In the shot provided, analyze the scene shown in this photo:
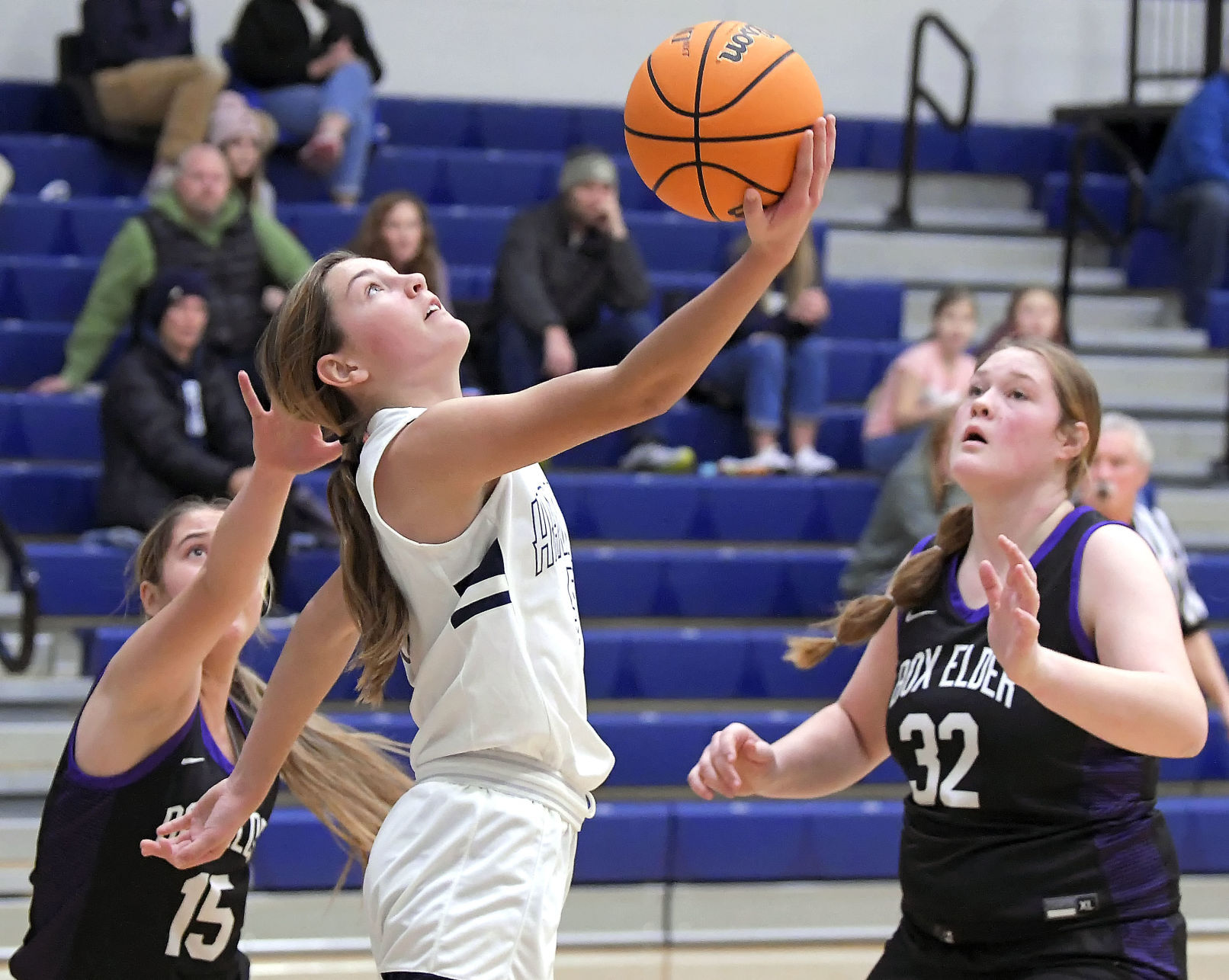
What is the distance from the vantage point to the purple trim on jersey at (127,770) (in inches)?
91.7

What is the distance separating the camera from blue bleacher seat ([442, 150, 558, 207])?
285 inches

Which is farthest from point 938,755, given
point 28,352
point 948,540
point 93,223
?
point 93,223

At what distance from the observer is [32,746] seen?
4.66 meters

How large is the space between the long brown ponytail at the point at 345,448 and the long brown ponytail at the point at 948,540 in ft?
2.70

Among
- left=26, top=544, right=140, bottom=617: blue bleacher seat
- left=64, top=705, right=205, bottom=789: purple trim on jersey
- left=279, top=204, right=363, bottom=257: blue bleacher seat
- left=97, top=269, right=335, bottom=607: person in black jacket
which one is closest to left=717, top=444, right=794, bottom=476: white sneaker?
left=97, top=269, right=335, bottom=607: person in black jacket

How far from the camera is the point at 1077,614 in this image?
2.23 m

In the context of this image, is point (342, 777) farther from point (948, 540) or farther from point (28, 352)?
point (28, 352)

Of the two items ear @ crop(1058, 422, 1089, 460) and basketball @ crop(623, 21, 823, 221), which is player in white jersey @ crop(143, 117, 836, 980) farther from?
ear @ crop(1058, 422, 1089, 460)

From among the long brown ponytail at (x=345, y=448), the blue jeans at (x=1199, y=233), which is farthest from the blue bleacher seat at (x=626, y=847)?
the blue jeans at (x=1199, y=233)

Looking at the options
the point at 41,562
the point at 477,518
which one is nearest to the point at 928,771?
the point at 477,518

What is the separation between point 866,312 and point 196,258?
286cm

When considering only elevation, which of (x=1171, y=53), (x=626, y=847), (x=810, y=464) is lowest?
(x=626, y=847)

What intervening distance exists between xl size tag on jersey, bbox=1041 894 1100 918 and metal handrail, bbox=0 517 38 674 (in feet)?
11.1

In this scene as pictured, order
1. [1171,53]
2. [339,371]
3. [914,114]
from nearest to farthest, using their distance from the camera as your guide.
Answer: [339,371] → [914,114] → [1171,53]
